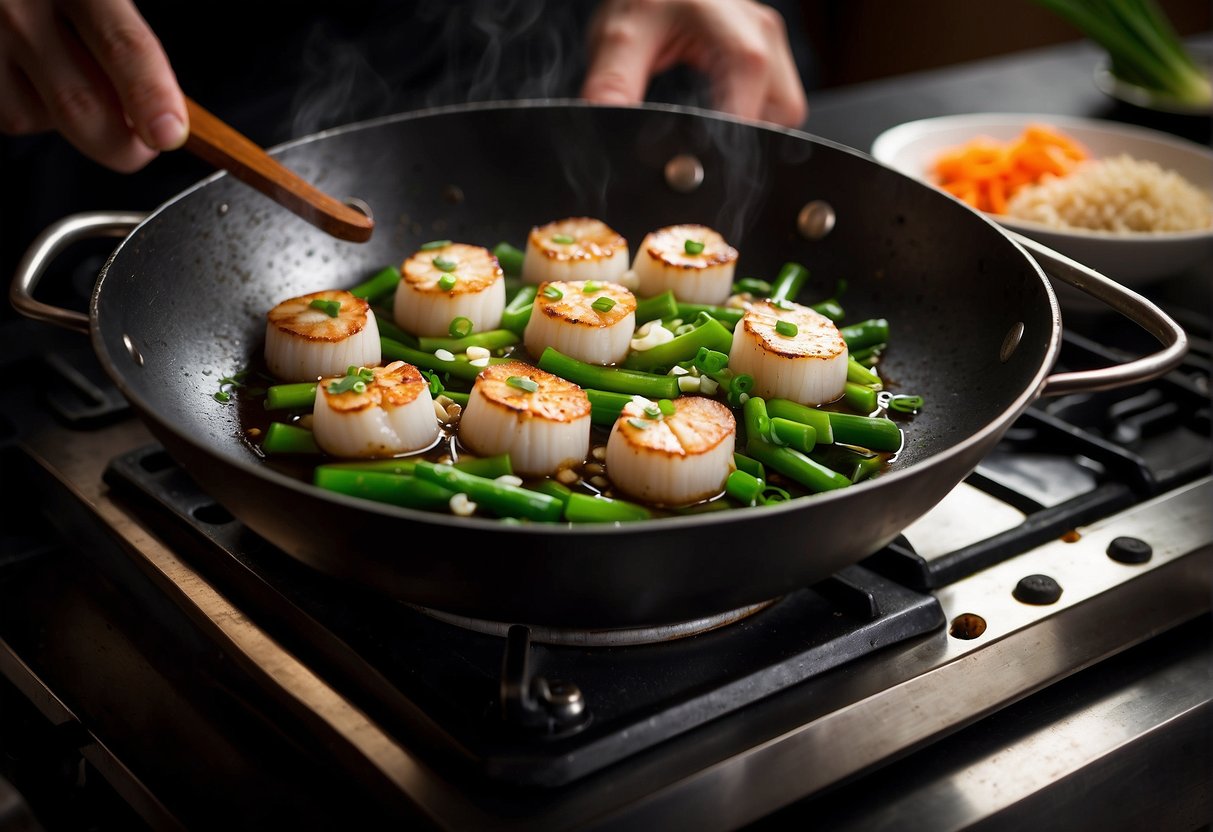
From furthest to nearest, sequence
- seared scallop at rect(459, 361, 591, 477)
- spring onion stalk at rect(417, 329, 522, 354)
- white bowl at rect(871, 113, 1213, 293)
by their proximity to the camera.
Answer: white bowl at rect(871, 113, 1213, 293) < spring onion stalk at rect(417, 329, 522, 354) < seared scallop at rect(459, 361, 591, 477)

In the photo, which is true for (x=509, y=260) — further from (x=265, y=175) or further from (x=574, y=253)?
(x=265, y=175)

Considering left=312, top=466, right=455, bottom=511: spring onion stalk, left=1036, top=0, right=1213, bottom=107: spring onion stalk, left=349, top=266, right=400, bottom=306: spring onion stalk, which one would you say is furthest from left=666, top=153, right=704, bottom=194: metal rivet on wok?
left=1036, top=0, right=1213, bottom=107: spring onion stalk

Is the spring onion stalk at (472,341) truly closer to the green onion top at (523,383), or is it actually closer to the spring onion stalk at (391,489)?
the green onion top at (523,383)

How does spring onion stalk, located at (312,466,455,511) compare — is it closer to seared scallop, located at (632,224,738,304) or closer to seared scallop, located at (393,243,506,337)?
seared scallop, located at (393,243,506,337)

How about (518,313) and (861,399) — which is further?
(518,313)

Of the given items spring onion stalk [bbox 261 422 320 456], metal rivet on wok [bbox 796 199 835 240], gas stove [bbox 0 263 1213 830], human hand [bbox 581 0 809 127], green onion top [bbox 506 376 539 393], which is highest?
human hand [bbox 581 0 809 127]

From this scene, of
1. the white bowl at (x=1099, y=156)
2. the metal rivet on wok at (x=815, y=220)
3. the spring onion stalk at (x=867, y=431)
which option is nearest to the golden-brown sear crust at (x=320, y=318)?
Result: the spring onion stalk at (x=867, y=431)

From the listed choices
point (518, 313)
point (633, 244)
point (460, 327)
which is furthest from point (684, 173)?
point (460, 327)
